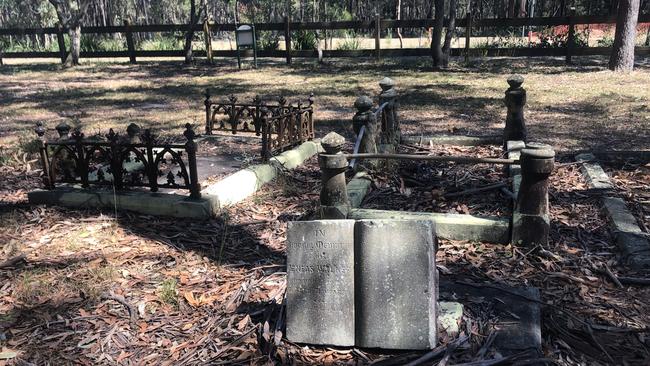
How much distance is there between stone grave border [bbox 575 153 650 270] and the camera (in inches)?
160

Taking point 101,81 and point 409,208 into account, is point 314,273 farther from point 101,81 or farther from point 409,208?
point 101,81

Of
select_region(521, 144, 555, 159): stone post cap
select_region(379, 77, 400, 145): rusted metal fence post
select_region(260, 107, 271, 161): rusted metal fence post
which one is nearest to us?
select_region(521, 144, 555, 159): stone post cap

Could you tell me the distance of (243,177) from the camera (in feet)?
19.7

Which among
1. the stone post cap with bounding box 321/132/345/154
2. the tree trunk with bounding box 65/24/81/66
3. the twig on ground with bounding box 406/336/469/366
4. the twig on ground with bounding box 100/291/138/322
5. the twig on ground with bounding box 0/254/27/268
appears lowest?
the twig on ground with bounding box 100/291/138/322

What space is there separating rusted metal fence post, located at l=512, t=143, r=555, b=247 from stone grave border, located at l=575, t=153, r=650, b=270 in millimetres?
628

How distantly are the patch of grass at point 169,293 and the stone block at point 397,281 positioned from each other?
4.91 feet

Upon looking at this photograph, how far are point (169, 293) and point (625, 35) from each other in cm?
1476

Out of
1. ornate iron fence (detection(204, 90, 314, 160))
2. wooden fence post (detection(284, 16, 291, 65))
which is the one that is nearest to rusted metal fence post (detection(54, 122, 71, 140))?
ornate iron fence (detection(204, 90, 314, 160))

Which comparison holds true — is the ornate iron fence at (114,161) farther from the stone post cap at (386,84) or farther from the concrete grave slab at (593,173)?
the concrete grave slab at (593,173)

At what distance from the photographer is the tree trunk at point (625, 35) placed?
13922 mm

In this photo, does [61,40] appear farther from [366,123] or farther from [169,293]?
[169,293]

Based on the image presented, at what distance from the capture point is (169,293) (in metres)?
3.77

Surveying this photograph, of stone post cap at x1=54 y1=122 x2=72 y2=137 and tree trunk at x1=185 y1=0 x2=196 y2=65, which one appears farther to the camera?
tree trunk at x1=185 y1=0 x2=196 y2=65

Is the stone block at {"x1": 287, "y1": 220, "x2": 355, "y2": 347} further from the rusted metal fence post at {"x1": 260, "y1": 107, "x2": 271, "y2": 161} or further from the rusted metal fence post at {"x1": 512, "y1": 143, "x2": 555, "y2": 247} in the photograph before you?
the rusted metal fence post at {"x1": 260, "y1": 107, "x2": 271, "y2": 161}
